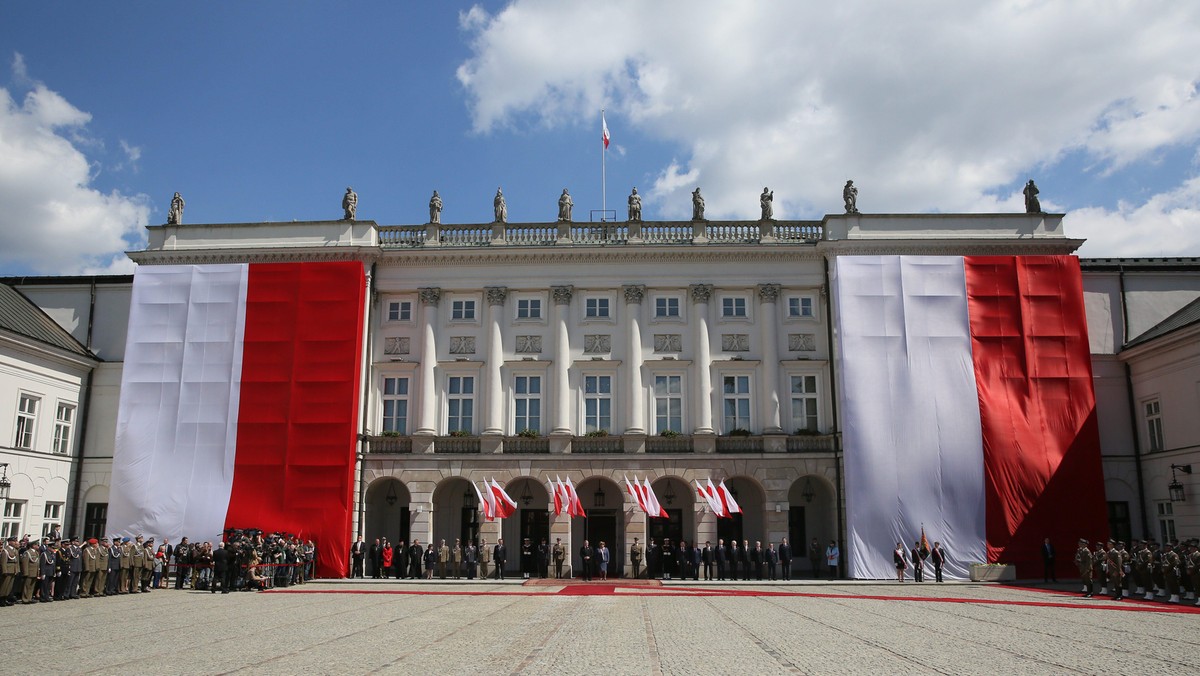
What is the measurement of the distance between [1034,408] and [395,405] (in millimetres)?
25883

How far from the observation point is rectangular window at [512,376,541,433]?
3922 cm

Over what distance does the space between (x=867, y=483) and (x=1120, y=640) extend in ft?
65.8

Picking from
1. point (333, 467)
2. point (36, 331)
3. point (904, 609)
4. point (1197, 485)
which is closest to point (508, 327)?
point (333, 467)

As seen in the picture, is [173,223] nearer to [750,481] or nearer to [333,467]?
[333,467]

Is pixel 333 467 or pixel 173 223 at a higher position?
pixel 173 223

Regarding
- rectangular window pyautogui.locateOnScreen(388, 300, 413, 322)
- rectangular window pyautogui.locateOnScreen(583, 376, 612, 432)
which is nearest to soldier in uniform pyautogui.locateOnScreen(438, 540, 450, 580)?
rectangular window pyautogui.locateOnScreen(583, 376, 612, 432)

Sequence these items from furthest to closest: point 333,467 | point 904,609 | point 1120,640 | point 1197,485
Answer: point 333,467 → point 1197,485 → point 904,609 → point 1120,640

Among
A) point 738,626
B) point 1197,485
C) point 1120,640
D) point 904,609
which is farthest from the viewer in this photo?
point 1197,485

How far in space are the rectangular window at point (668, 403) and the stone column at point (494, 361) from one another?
6517 mm

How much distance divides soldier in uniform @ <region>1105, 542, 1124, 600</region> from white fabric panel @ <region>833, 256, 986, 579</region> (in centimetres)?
806

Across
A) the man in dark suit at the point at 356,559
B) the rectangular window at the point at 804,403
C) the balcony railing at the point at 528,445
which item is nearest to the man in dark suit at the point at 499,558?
the balcony railing at the point at 528,445

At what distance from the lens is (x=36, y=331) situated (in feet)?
125

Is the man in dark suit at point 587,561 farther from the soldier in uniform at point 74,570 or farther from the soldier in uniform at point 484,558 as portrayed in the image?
the soldier in uniform at point 74,570

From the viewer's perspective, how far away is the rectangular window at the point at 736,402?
38.8 metres
